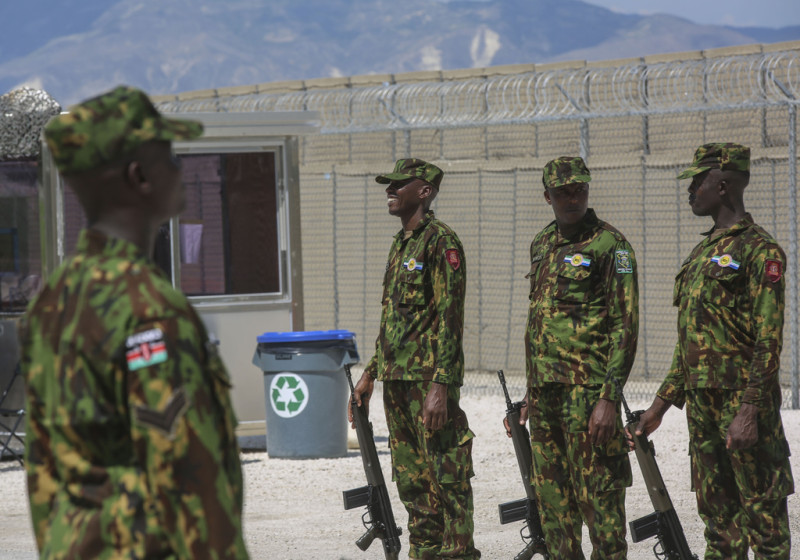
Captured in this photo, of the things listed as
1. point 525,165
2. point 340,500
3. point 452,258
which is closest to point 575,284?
point 452,258

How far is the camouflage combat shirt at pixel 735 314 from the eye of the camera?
4184 millimetres

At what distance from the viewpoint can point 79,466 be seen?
1.97 meters

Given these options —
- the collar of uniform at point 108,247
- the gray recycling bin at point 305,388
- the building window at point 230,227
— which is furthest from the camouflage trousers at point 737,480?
the building window at point 230,227

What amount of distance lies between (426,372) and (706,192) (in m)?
1.31

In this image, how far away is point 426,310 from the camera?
16.4 feet

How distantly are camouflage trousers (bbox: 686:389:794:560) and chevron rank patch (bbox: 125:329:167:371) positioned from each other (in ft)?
9.36

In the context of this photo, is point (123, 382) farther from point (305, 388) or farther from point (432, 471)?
point (305, 388)

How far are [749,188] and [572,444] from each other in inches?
245

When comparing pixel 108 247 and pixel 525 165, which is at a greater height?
pixel 525 165

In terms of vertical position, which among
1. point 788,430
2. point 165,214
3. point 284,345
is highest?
point 165,214

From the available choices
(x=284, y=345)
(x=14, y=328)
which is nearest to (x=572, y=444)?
(x=284, y=345)

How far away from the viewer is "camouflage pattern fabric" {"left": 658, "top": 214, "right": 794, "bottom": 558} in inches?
166

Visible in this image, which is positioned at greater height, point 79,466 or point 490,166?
point 490,166

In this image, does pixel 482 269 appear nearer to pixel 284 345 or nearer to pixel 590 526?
pixel 284 345
